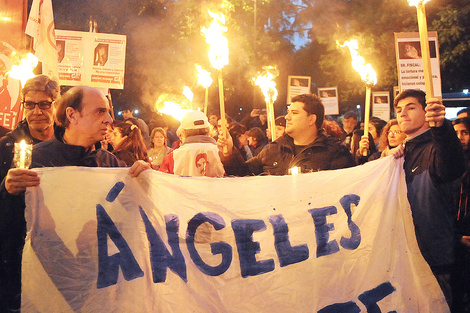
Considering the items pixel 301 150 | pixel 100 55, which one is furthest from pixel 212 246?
pixel 100 55

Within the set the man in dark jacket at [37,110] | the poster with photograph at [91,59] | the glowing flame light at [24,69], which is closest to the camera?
the man in dark jacket at [37,110]

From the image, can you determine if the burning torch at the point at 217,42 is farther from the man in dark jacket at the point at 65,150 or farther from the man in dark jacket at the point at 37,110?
the man in dark jacket at the point at 65,150

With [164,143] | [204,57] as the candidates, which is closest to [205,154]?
[164,143]

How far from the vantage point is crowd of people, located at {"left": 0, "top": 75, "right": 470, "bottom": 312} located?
3.16 m

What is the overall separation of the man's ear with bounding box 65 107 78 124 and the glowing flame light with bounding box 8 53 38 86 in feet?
7.34

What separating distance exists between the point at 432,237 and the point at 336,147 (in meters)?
1.19

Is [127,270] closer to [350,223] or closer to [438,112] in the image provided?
[350,223]

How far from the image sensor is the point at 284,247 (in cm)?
342

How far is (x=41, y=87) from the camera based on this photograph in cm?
395

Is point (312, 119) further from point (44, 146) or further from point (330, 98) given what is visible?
point (330, 98)

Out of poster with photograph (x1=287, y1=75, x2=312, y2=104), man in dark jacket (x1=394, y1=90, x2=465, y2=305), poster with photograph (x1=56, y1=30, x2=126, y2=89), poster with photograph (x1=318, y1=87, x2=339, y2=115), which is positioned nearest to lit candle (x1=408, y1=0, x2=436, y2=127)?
man in dark jacket (x1=394, y1=90, x2=465, y2=305)

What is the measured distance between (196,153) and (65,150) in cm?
159

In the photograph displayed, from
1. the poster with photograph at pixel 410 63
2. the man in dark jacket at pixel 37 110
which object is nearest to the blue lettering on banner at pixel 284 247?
the man in dark jacket at pixel 37 110

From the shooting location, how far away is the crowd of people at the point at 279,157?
10.4 feet
